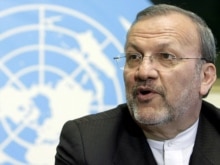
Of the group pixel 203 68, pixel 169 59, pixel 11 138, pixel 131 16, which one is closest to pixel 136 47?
pixel 169 59

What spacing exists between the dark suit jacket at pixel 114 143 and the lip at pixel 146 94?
146mm

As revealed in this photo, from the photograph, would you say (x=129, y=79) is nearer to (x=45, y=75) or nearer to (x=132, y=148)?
(x=132, y=148)

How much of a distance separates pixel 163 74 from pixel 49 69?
57 centimetres

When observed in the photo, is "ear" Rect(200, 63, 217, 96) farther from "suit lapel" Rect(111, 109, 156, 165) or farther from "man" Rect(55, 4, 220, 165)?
"suit lapel" Rect(111, 109, 156, 165)

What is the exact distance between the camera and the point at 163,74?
2.95 feet

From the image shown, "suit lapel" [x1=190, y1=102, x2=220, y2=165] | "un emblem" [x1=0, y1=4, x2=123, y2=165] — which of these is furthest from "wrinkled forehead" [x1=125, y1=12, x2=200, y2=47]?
"un emblem" [x1=0, y1=4, x2=123, y2=165]

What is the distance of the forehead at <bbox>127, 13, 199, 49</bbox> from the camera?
94 centimetres

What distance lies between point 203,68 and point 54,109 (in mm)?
584

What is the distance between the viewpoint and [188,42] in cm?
95

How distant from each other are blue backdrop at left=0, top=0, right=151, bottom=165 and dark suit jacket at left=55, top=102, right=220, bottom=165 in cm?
32

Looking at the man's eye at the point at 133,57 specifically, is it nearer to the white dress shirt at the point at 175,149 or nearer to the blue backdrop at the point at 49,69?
the white dress shirt at the point at 175,149

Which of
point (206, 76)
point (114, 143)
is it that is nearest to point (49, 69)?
point (114, 143)

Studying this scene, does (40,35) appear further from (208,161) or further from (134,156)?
(208,161)

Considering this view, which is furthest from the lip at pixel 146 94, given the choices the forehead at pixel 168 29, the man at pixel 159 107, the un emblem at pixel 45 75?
the un emblem at pixel 45 75
